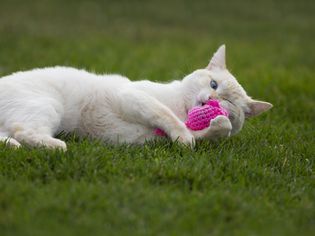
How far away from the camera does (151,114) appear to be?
3748 mm

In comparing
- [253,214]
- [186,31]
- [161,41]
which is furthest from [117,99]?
[186,31]

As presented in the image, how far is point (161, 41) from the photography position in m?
10.3

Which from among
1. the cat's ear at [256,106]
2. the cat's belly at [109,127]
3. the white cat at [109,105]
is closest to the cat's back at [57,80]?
the white cat at [109,105]

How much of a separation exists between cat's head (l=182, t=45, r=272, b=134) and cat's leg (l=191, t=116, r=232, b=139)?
260mm

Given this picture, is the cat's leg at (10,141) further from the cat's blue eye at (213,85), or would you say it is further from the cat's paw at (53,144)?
the cat's blue eye at (213,85)

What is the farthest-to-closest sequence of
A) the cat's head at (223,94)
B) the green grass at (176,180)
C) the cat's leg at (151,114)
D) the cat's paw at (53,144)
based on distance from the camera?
the cat's head at (223,94) < the cat's leg at (151,114) < the cat's paw at (53,144) < the green grass at (176,180)

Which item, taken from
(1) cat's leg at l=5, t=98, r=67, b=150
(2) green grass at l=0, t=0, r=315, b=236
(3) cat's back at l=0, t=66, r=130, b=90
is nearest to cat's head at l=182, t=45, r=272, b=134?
(2) green grass at l=0, t=0, r=315, b=236

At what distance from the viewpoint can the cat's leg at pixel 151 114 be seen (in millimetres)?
3715

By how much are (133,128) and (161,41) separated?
6.66 metres

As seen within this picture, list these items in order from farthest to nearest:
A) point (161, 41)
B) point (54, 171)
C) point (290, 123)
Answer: point (161, 41) → point (290, 123) → point (54, 171)

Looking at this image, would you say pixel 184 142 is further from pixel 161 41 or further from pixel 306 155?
pixel 161 41

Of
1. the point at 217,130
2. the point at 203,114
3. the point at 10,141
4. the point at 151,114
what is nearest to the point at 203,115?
the point at 203,114

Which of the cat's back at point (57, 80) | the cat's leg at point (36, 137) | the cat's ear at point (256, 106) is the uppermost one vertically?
the cat's ear at point (256, 106)

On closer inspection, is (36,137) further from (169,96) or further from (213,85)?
(213,85)
